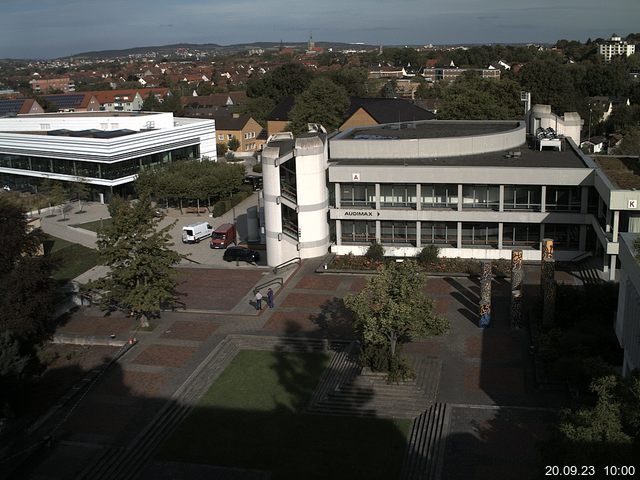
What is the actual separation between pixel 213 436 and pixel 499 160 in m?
26.7

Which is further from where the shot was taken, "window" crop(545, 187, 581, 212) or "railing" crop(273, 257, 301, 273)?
"railing" crop(273, 257, 301, 273)

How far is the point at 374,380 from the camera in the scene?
26.2 metres

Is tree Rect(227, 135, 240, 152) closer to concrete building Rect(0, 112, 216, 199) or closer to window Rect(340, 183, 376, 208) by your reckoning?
concrete building Rect(0, 112, 216, 199)

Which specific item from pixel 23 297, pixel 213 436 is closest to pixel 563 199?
pixel 213 436

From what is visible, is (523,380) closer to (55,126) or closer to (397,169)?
(397,169)

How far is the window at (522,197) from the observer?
3950 centimetres

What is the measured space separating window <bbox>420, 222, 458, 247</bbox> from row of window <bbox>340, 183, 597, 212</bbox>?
3.63 feet

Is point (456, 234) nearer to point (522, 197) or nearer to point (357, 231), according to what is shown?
point (522, 197)

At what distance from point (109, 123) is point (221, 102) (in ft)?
196

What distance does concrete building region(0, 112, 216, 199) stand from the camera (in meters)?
64.0

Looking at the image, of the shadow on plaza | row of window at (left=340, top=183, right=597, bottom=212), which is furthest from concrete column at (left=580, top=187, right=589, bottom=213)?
the shadow on plaza

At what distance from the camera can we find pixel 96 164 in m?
64.5

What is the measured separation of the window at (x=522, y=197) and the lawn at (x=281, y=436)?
60.4ft

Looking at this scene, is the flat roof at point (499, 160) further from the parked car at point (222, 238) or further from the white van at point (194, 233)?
the white van at point (194, 233)
